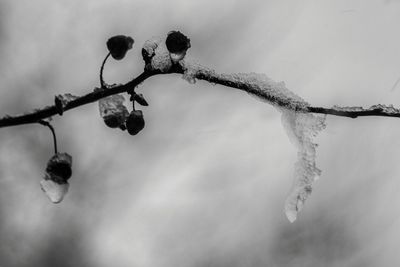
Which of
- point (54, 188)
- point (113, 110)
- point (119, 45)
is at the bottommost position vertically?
point (54, 188)

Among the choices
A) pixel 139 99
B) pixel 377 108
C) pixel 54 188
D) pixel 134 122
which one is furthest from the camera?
pixel 134 122

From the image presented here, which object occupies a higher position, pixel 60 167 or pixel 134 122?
pixel 134 122

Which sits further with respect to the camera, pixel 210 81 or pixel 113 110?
pixel 113 110

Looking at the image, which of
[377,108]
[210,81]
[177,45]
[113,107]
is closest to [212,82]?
[210,81]

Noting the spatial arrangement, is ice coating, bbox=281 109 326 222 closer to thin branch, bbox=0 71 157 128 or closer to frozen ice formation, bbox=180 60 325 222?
frozen ice formation, bbox=180 60 325 222

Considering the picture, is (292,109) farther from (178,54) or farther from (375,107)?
(178,54)

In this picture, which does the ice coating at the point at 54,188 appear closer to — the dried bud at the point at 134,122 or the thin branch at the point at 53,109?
the thin branch at the point at 53,109

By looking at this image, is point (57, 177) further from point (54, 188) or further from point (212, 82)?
point (212, 82)
